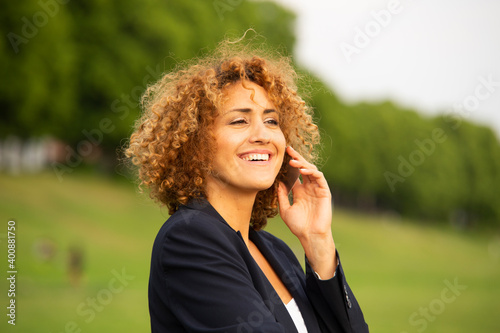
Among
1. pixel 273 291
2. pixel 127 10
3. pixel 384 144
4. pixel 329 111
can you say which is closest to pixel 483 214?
pixel 384 144

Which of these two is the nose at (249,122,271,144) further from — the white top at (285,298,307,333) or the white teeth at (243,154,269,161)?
the white top at (285,298,307,333)

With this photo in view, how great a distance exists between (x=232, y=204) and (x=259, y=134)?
0.36 metres

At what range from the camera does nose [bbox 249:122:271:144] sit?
9.05ft

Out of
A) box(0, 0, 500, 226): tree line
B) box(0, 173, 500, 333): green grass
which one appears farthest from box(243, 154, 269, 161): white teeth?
box(0, 0, 500, 226): tree line

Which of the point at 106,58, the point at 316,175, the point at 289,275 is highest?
the point at 106,58

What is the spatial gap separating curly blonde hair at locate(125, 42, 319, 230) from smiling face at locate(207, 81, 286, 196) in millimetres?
44

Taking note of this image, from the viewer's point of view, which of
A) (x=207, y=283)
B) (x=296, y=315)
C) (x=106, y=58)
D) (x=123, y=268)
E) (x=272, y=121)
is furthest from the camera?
(x=106, y=58)

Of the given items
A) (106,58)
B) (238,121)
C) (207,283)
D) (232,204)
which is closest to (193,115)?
(238,121)

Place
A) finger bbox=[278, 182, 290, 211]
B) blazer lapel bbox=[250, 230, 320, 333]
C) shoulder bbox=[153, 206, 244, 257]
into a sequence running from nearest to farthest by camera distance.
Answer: shoulder bbox=[153, 206, 244, 257]
blazer lapel bbox=[250, 230, 320, 333]
finger bbox=[278, 182, 290, 211]

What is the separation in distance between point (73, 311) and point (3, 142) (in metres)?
7.47

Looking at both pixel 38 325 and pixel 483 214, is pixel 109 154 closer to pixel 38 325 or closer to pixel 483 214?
pixel 38 325

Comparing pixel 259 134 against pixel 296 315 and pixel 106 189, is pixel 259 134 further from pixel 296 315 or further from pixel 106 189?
pixel 106 189

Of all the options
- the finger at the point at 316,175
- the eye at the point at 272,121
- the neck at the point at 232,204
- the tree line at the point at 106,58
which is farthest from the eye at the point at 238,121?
the tree line at the point at 106,58

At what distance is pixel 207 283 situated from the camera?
221 cm
